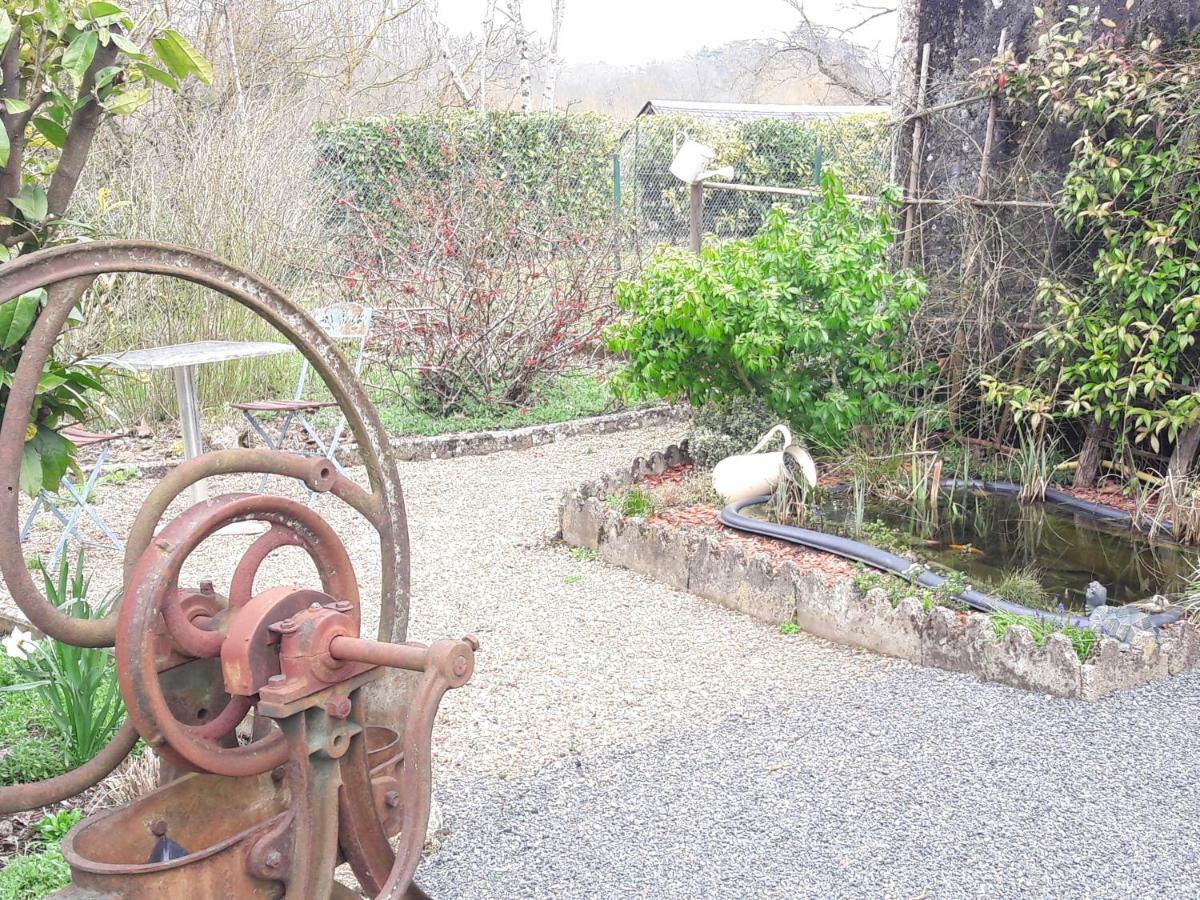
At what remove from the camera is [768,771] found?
3303 millimetres

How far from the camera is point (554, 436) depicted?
795 cm

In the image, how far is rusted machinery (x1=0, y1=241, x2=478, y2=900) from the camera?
168 cm

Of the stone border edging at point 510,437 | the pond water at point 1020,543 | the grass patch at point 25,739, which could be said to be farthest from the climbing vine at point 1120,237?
the grass patch at point 25,739

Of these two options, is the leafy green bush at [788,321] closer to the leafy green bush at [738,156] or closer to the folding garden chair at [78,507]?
the folding garden chair at [78,507]

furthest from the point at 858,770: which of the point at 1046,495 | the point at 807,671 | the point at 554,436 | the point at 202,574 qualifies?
the point at 554,436

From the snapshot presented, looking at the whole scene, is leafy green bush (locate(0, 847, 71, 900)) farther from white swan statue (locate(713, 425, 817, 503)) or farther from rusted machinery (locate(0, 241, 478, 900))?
white swan statue (locate(713, 425, 817, 503))

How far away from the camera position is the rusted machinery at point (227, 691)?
168 centimetres

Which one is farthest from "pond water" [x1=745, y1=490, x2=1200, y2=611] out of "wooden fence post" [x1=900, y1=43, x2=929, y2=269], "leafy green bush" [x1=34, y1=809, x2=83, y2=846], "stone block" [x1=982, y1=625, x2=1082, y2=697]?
"leafy green bush" [x1=34, y1=809, x2=83, y2=846]

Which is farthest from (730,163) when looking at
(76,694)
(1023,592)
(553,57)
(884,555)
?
(76,694)

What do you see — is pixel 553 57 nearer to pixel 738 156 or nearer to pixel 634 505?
pixel 738 156

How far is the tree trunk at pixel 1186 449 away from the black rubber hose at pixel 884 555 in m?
0.49

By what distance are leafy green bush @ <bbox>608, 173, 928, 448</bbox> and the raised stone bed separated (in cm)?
104

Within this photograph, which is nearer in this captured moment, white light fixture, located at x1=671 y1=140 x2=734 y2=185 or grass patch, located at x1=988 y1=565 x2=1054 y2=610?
grass patch, located at x1=988 y1=565 x2=1054 y2=610

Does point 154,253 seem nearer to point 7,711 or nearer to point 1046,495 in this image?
point 7,711
